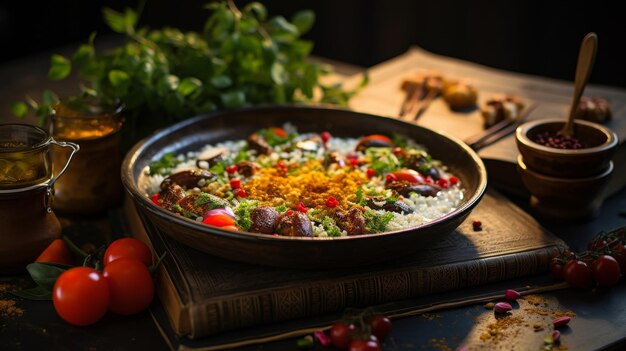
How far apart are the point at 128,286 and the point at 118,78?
1.06m

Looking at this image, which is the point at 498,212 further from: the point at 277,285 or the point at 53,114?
the point at 53,114

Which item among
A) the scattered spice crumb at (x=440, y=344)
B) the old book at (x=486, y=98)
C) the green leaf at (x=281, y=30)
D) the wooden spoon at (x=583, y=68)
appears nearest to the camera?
the scattered spice crumb at (x=440, y=344)

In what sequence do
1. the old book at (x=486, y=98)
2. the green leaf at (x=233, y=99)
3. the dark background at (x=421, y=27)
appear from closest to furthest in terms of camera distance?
the old book at (x=486, y=98) < the green leaf at (x=233, y=99) < the dark background at (x=421, y=27)

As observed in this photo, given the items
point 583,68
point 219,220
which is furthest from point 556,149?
point 219,220

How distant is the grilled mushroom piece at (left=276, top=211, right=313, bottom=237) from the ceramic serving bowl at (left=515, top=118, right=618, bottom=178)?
2.82ft

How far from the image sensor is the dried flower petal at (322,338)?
6.23ft

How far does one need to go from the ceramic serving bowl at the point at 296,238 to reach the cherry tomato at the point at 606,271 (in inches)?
16.4

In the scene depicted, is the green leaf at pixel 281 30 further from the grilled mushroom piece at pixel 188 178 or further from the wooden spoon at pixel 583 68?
the wooden spoon at pixel 583 68

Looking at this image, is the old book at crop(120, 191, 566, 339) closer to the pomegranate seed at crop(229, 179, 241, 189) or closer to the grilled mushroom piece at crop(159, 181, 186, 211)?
the grilled mushroom piece at crop(159, 181, 186, 211)

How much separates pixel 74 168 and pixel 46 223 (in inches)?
12.8

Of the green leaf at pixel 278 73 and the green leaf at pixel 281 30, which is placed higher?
the green leaf at pixel 281 30

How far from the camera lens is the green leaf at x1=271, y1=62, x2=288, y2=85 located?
10.1 ft

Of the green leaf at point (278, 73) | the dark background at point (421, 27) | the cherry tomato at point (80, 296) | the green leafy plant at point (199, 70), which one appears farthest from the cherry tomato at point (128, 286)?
the dark background at point (421, 27)

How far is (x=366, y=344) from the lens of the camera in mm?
1810
